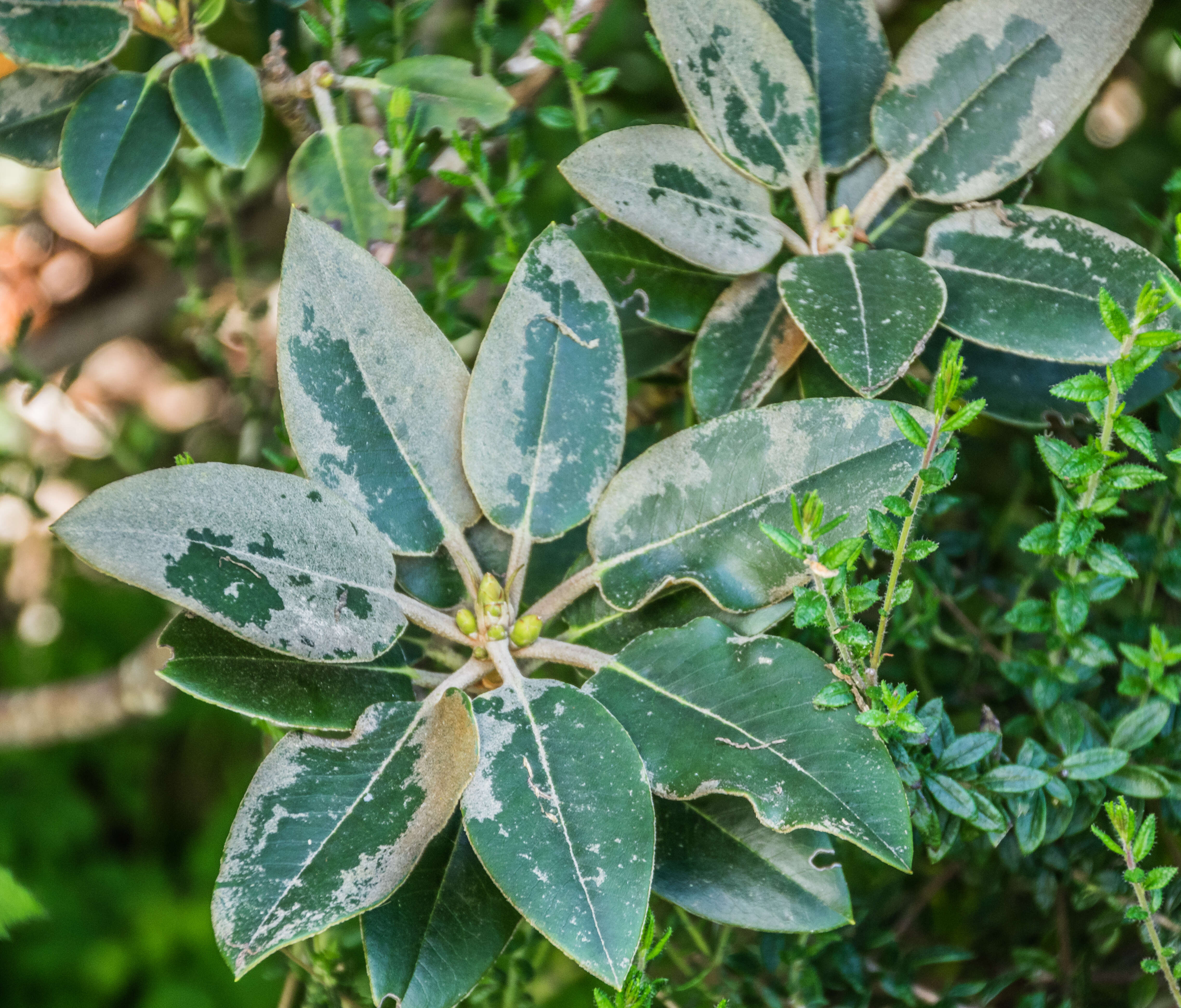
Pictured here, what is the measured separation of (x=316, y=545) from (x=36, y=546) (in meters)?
1.58

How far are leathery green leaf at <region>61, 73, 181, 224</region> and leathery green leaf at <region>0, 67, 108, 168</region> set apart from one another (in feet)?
0.08

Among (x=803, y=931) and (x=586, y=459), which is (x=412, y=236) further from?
(x=803, y=931)

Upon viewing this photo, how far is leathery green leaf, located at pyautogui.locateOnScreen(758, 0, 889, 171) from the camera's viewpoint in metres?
0.81

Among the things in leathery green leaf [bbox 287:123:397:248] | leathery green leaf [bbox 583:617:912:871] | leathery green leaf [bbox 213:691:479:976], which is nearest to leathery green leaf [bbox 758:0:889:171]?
leathery green leaf [bbox 287:123:397:248]

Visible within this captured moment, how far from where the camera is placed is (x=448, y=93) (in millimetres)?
831

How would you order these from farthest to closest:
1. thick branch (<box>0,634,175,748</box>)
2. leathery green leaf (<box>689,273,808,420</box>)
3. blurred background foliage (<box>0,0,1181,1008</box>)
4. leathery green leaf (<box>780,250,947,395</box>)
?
1. thick branch (<box>0,634,175,748</box>)
2. blurred background foliage (<box>0,0,1181,1008</box>)
3. leathery green leaf (<box>689,273,808,420</box>)
4. leathery green leaf (<box>780,250,947,395</box>)

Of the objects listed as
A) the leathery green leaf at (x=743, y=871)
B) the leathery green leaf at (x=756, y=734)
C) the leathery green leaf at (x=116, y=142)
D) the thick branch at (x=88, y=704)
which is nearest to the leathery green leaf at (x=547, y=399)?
the leathery green leaf at (x=756, y=734)

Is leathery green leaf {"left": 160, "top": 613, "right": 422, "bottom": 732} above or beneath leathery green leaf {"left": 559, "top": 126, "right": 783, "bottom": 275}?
beneath

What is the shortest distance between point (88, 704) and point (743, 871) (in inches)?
39.7

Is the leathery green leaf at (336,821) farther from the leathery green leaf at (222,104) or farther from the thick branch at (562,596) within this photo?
the leathery green leaf at (222,104)

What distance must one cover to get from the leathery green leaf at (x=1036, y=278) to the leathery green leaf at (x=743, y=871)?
410 millimetres

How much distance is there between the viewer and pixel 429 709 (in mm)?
646

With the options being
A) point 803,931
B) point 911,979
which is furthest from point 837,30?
point 911,979

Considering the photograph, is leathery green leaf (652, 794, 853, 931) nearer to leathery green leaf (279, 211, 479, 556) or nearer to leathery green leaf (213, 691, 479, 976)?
leathery green leaf (213, 691, 479, 976)
